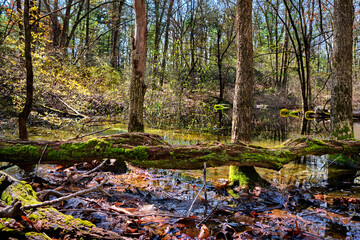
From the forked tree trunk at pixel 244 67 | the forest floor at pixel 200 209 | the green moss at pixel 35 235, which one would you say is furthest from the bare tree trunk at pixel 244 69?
the green moss at pixel 35 235

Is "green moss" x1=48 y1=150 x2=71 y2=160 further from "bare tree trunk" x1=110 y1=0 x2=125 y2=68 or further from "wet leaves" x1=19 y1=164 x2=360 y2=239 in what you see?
"bare tree trunk" x1=110 y1=0 x2=125 y2=68

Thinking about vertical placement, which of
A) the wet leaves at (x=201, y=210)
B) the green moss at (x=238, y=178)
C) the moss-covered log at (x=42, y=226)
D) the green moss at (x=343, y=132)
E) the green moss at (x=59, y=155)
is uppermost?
the green moss at (x=343, y=132)

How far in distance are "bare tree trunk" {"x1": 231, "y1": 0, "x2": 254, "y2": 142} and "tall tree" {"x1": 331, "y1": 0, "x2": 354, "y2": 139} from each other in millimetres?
3086

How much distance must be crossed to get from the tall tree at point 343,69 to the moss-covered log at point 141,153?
3183mm

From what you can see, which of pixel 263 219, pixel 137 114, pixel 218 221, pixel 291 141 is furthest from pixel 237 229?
pixel 137 114

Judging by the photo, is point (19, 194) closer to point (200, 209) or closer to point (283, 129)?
point (200, 209)

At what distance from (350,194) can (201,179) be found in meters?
2.58

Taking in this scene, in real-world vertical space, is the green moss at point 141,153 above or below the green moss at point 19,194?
above

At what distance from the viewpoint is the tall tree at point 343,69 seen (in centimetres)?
590

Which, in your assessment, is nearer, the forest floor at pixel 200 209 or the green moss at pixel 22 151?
the forest floor at pixel 200 209

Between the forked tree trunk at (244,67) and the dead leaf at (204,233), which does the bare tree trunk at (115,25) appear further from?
the dead leaf at (204,233)

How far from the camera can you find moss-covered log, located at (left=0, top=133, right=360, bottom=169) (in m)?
3.36

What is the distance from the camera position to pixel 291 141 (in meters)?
4.39

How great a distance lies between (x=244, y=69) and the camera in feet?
14.8
